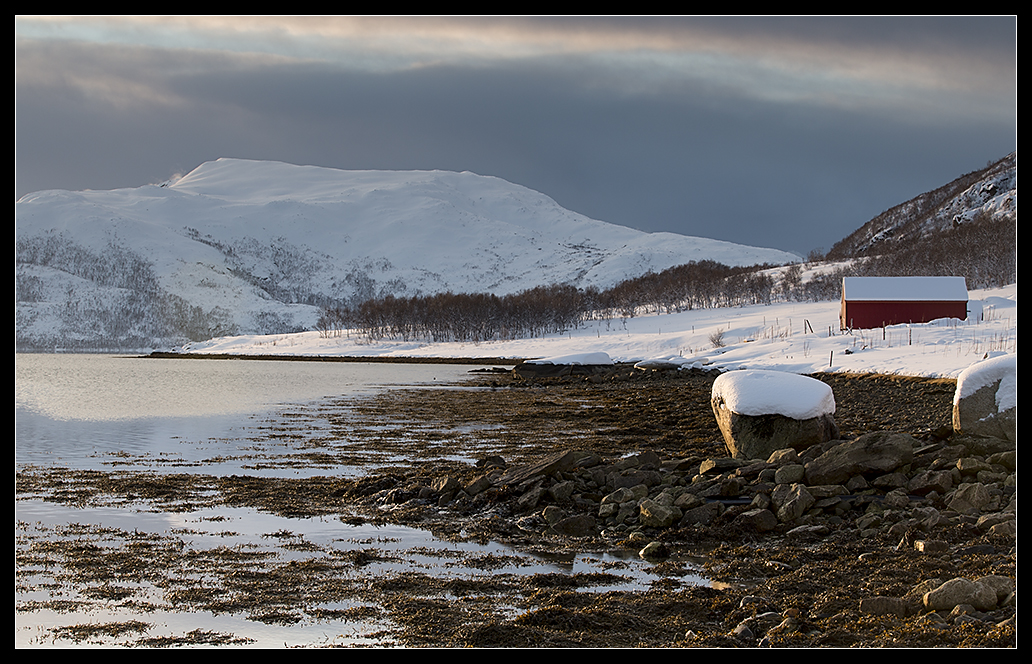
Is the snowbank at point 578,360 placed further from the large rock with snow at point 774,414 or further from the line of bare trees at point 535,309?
the line of bare trees at point 535,309

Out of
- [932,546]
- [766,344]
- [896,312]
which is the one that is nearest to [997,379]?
[932,546]

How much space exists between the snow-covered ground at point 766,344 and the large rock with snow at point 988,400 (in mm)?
4850

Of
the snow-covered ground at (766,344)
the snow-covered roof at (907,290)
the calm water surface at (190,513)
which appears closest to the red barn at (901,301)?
the snow-covered roof at (907,290)

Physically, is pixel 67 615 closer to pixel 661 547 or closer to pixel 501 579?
pixel 501 579

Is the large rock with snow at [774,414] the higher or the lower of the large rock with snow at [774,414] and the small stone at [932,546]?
the higher

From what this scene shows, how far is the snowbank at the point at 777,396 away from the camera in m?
15.6

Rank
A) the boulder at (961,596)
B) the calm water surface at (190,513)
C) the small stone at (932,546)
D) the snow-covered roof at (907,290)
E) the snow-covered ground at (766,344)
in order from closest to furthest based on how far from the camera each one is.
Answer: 1. the boulder at (961,596)
2. the calm water surface at (190,513)
3. the small stone at (932,546)
4. the snow-covered ground at (766,344)
5. the snow-covered roof at (907,290)

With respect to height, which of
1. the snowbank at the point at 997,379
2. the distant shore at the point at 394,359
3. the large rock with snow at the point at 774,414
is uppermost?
the snowbank at the point at 997,379

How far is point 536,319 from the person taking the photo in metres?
132

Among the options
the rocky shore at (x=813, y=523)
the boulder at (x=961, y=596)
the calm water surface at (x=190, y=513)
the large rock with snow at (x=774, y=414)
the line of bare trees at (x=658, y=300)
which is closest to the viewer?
the boulder at (x=961, y=596)

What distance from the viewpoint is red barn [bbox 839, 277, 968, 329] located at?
65125 mm

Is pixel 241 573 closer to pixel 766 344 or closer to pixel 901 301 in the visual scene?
pixel 766 344

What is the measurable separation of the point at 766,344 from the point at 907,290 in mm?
16664
